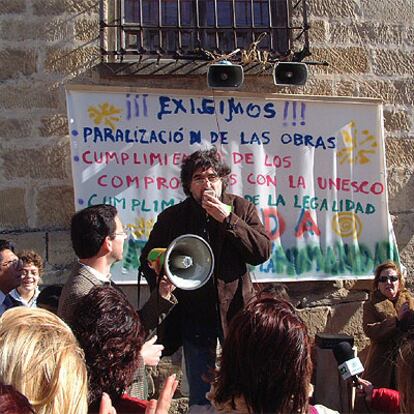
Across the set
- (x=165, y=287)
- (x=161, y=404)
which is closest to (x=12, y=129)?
(x=165, y=287)

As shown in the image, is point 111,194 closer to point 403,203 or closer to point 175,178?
point 175,178

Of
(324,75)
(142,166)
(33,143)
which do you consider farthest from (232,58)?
(33,143)

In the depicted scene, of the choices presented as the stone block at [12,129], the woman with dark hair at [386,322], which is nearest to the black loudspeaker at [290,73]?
the woman with dark hair at [386,322]

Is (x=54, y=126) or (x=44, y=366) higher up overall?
(x=54, y=126)

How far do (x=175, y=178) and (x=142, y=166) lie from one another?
259mm

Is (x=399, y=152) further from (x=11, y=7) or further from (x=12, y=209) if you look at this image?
(x=11, y=7)

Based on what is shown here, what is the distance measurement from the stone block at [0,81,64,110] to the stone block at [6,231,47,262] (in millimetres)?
943

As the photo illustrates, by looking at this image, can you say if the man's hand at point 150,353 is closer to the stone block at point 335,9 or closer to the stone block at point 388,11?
the stone block at point 335,9

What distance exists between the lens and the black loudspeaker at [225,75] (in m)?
5.01

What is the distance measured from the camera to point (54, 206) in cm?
508

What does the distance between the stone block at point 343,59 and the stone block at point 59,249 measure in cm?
237

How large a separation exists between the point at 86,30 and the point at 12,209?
57.4 inches

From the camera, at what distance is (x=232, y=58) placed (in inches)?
209

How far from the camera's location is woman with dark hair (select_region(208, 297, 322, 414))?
194 centimetres
